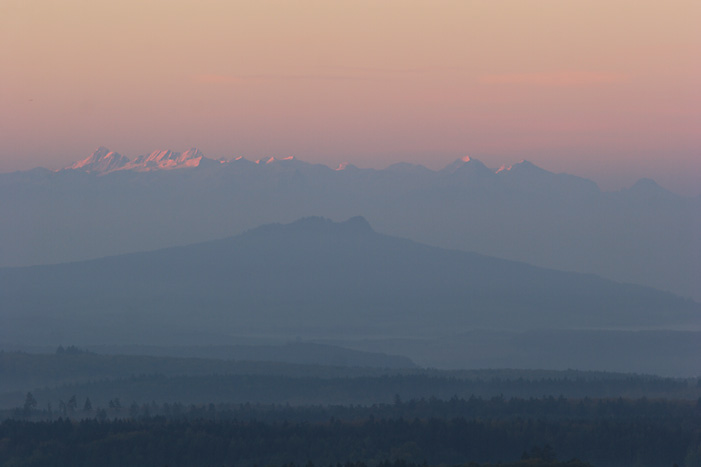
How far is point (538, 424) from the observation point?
19762 cm

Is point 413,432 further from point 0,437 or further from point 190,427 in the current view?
point 0,437

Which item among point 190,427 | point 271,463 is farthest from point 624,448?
point 190,427

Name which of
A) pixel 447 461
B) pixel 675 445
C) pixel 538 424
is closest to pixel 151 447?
pixel 447 461

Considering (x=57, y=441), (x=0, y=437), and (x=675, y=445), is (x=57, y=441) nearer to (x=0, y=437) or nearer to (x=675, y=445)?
(x=0, y=437)

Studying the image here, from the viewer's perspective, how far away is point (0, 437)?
7785 inches

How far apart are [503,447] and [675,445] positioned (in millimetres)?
23527

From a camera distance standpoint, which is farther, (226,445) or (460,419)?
(460,419)

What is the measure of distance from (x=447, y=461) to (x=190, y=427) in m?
39.5

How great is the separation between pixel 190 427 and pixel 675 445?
228 ft

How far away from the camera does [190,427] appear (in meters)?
197

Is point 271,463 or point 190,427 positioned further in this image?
point 190,427

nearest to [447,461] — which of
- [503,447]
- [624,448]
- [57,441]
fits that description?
[503,447]

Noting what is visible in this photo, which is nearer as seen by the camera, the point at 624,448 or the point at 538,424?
the point at 624,448

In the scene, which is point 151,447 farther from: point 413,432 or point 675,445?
point 675,445
